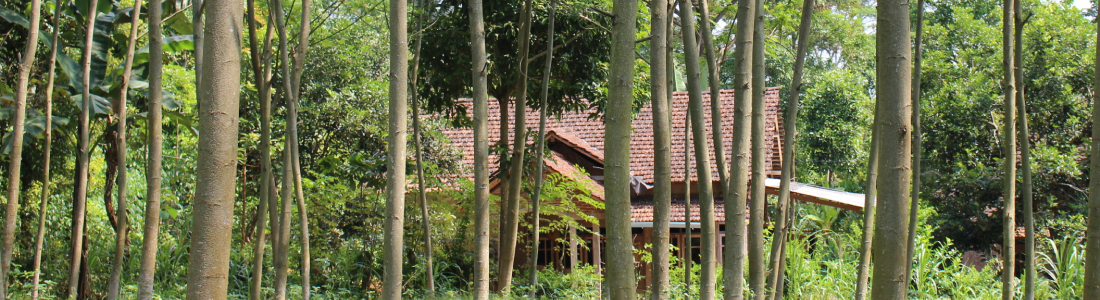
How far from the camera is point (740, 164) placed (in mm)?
3736

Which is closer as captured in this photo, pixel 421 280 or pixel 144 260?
pixel 144 260

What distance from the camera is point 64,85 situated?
7.14 m

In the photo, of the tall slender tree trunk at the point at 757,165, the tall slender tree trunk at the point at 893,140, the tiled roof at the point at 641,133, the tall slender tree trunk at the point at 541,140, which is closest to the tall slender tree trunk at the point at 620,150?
the tall slender tree trunk at the point at 893,140

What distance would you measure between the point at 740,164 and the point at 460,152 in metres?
7.20

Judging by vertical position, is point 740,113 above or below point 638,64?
below

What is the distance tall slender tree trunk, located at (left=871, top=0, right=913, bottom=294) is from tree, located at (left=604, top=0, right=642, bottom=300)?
94 centimetres

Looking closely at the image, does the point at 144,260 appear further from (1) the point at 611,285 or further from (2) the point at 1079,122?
(2) the point at 1079,122

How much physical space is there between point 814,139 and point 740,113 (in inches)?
752

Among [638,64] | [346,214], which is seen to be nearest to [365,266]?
[346,214]

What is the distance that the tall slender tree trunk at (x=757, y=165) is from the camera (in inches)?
154

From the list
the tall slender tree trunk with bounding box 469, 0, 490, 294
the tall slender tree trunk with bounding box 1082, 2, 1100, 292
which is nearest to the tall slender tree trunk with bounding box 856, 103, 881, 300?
the tall slender tree trunk with bounding box 1082, 2, 1100, 292

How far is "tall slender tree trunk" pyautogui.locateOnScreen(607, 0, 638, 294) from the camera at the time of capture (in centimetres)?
298

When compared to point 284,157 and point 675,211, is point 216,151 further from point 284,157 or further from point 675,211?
point 675,211

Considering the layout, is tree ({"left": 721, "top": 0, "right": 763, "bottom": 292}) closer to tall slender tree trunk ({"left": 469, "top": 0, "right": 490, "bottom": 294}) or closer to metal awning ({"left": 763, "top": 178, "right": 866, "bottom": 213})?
tall slender tree trunk ({"left": 469, "top": 0, "right": 490, "bottom": 294})
